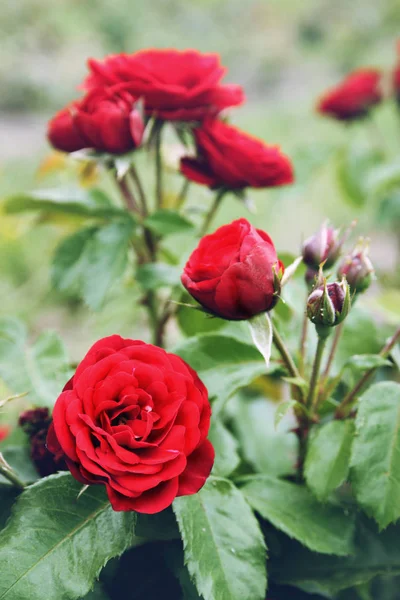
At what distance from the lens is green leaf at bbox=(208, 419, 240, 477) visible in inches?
17.0

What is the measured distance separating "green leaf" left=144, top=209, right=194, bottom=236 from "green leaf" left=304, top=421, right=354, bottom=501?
23 centimetres

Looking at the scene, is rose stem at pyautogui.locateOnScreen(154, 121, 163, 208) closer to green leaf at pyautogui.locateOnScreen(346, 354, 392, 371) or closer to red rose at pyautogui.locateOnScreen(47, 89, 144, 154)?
red rose at pyautogui.locateOnScreen(47, 89, 144, 154)

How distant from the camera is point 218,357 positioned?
18.1 inches

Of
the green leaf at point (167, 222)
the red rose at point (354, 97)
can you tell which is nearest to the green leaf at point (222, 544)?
the green leaf at point (167, 222)

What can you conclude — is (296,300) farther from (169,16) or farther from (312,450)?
(169,16)

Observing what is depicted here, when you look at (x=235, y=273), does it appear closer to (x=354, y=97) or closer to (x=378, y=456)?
(x=378, y=456)

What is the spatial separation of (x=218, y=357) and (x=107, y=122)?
210 millimetres

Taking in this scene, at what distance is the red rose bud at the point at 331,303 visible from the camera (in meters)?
0.34

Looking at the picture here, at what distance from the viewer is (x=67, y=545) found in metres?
0.35

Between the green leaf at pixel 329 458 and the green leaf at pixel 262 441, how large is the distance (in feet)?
0.57

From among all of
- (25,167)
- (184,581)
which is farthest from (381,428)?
(25,167)

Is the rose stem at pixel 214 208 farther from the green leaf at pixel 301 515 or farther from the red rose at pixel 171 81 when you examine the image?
the green leaf at pixel 301 515

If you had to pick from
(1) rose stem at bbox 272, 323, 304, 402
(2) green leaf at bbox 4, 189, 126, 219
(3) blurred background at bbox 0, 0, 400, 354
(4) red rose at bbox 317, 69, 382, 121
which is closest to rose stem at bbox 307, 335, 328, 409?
(1) rose stem at bbox 272, 323, 304, 402

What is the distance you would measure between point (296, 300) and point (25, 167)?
7.02 feet
